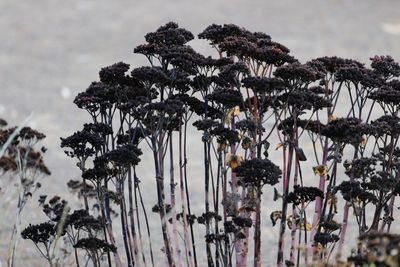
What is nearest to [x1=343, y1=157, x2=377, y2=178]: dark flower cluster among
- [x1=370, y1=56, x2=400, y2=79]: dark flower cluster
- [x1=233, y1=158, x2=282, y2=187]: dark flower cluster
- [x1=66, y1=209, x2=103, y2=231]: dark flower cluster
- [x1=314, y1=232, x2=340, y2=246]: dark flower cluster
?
[x1=314, y1=232, x2=340, y2=246]: dark flower cluster

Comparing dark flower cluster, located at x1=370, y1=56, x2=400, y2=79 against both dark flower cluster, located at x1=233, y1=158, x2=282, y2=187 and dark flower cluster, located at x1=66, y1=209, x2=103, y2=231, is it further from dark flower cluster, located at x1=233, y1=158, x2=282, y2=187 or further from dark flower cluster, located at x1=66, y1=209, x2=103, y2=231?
dark flower cluster, located at x1=66, y1=209, x2=103, y2=231

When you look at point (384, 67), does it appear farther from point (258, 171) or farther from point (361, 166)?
point (258, 171)

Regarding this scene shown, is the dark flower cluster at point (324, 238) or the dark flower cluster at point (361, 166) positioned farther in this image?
the dark flower cluster at point (361, 166)

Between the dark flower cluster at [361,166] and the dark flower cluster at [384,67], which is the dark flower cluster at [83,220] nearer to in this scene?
the dark flower cluster at [361,166]

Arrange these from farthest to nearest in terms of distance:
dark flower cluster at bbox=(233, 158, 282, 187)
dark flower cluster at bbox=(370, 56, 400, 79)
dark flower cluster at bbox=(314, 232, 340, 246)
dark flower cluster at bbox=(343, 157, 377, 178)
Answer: dark flower cluster at bbox=(370, 56, 400, 79) < dark flower cluster at bbox=(343, 157, 377, 178) < dark flower cluster at bbox=(314, 232, 340, 246) < dark flower cluster at bbox=(233, 158, 282, 187)

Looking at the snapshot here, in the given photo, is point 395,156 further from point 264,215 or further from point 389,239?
point 389,239

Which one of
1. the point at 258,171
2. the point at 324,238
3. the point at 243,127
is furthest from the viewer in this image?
the point at 243,127

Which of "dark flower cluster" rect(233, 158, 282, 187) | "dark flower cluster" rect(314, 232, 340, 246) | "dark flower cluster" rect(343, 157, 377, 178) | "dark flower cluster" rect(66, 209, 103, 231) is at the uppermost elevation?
"dark flower cluster" rect(343, 157, 377, 178)

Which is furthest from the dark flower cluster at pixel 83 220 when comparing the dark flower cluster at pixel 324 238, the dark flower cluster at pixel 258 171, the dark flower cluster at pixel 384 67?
the dark flower cluster at pixel 384 67

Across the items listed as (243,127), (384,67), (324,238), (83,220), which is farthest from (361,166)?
(83,220)

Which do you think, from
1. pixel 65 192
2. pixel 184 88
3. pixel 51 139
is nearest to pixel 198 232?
pixel 65 192

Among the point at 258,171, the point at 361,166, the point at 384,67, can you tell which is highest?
the point at 384,67
